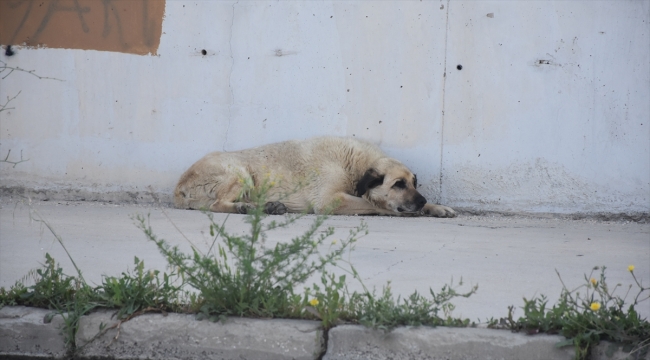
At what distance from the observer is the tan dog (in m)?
6.61

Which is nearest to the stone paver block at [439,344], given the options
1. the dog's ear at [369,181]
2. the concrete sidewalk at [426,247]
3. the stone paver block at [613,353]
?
the stone paver block at [613,353]

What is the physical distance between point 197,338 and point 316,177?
3.76 m

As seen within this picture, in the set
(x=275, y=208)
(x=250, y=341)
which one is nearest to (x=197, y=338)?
(x=250, y=341)

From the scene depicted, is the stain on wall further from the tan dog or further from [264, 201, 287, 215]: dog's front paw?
[264, 201, 287, 215]: dog's front paw

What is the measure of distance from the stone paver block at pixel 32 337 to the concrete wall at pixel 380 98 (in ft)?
11.8

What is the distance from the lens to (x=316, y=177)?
7.02 metres

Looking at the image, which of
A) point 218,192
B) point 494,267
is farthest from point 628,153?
point 218,192

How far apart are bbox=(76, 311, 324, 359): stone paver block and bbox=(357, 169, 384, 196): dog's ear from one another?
342 cm

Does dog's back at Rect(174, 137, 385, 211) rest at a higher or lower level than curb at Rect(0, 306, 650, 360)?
higher

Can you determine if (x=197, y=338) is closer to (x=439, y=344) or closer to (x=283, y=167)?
(x=439, y=344)

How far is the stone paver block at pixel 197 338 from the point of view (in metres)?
3.29

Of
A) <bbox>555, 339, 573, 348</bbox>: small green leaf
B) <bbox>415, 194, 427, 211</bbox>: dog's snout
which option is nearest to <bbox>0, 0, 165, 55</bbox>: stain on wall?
<bbox>415, 194, 427, 211</bbox>: dog's snout

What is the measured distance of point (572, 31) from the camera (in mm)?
6453

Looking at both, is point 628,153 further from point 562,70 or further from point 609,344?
point 609,344
